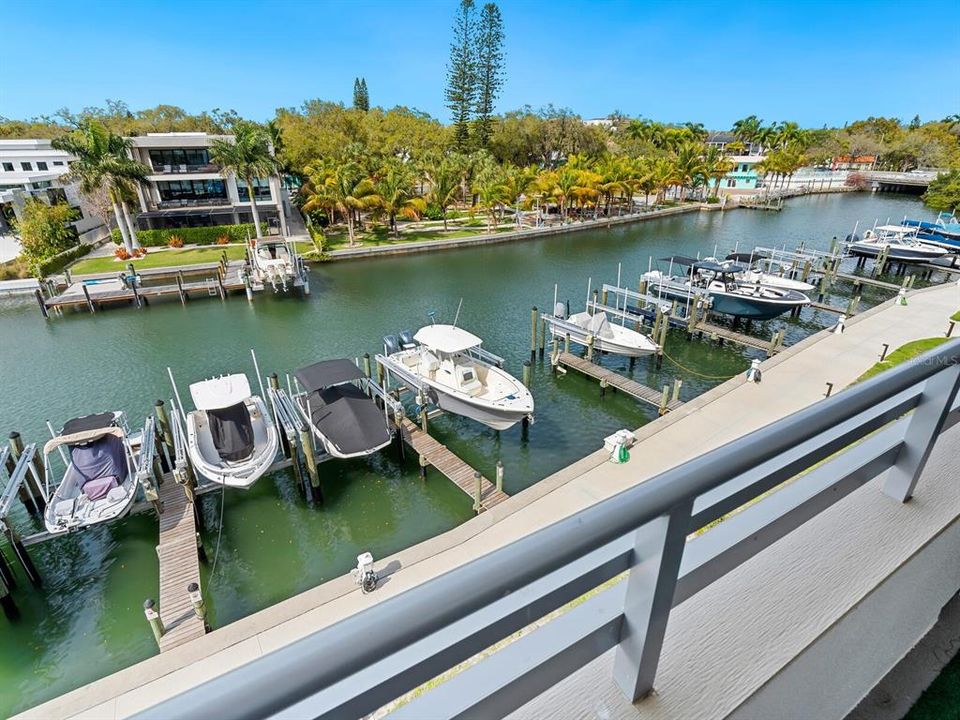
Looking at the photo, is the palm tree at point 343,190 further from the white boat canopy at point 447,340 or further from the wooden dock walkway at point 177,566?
the wooden dock walkway at point 177,566

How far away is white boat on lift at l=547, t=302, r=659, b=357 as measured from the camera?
1891 cm

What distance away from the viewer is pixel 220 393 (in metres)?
12.6

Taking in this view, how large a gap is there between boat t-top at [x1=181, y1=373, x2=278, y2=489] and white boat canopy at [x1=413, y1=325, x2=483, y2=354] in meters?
4.99

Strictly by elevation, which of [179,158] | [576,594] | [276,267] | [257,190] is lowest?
[276,267]

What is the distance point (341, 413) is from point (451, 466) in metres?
3.28

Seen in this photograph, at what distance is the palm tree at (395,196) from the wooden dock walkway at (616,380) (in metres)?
24.4

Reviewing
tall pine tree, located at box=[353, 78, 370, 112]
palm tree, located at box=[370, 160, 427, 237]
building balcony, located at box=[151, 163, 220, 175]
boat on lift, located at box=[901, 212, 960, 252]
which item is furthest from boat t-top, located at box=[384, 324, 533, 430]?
tall pine tree, located at box=[353, 78, 370, 112]

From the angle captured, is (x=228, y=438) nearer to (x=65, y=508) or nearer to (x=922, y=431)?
(x=65, y=508)

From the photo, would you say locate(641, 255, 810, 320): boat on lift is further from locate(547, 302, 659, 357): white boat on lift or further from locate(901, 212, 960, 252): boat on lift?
locate(901, 212, 960, 252): boat on lift

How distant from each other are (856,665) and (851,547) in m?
0.59

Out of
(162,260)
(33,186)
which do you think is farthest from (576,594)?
(33,186)

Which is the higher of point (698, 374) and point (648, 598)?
point (648, 598)

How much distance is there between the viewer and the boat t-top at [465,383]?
14102 millimetres

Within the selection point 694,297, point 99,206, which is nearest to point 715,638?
point 694,297
